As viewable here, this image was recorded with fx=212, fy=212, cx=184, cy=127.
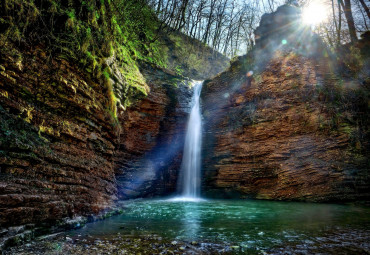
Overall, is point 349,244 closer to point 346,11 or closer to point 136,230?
point 136,230

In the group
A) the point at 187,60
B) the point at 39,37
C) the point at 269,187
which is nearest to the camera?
the point at 39,37

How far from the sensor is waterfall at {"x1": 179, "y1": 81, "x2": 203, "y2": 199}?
43.6 feet

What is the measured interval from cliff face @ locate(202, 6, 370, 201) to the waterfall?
56 cm

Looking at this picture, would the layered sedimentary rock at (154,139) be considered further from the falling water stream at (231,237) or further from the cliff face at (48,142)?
the falling water stream at (231,237)

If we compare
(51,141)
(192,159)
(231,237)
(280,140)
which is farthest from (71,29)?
(192,159)

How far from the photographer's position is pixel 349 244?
3.23 m

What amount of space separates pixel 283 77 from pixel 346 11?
18.4 feet

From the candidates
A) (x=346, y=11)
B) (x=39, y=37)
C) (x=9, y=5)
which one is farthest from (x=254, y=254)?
(x=346, y=11)

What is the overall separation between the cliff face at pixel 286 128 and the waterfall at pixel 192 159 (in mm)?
556

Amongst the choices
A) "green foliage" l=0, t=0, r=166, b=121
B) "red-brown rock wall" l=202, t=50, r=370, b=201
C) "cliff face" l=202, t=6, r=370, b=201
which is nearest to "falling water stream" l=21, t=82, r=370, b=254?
"green foliage" l=0, t=0, r=166, b=121

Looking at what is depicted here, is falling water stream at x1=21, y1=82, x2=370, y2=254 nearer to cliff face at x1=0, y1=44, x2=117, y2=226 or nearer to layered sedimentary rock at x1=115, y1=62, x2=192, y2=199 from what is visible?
cliff face at x1=0, y1=44, x2=117, y2=226

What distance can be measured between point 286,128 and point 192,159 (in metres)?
5.90

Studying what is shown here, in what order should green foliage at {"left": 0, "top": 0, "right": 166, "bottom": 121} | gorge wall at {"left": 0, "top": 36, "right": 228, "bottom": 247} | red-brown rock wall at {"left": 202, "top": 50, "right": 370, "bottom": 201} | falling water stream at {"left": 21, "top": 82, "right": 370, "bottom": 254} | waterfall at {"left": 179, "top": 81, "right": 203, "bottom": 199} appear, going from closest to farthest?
falling water stream at {"left": 21, "top": 82, "right": 370, "bottom": 254}, gorge wall at {"left": 0, "top": 36, "right": 228, "bottom": 247}, green foliage at {"left": 0, "top": 0, "right": 166, "bottom": 121}, red-brown rock wall at {"left": 202, "top": 50, "right": 370, "bottom": 201}, waterfall at {"left": 179, "top": 81, "right": 203, "bottom": 199}

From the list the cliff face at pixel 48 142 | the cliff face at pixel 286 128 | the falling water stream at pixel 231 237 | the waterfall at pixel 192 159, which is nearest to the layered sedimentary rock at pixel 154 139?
the waterfall at pixel 192 159
